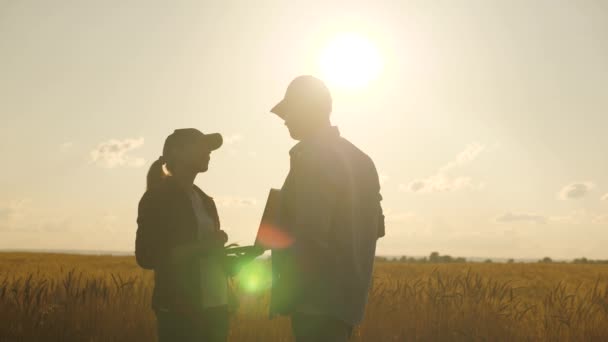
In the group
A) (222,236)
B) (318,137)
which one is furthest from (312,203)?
(222,236)

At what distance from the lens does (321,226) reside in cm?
320

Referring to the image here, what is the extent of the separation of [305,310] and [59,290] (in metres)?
5.13

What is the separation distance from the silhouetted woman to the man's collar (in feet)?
2.77

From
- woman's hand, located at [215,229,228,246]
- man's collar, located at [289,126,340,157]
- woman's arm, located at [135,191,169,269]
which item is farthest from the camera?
woman's hand, located at [215,229,228,246]

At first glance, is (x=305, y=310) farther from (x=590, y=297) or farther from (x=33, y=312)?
(x=590, y=297)

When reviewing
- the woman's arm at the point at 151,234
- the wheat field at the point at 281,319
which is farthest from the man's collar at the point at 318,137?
the wheat field at the point at 281,319

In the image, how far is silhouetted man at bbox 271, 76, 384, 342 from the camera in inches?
127

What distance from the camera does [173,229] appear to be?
12.6 feet

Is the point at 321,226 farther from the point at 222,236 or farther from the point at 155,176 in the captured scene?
the point at 155,176

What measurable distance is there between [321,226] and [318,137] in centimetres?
51

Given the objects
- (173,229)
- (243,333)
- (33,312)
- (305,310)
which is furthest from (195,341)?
(33,312)

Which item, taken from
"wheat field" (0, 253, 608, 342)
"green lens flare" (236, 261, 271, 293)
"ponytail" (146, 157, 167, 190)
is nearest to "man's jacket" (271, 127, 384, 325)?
"ponytail" (146, 157, 167, 190)

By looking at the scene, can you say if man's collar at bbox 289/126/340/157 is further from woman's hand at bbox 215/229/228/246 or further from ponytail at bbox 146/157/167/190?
ponytail at bbox 146/157/167/190

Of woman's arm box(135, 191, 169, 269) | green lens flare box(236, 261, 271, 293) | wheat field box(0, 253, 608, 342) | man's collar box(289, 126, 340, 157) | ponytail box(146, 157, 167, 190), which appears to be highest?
man's collar box(289, 126, 340, 157)
